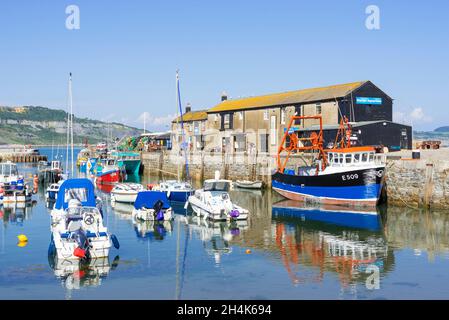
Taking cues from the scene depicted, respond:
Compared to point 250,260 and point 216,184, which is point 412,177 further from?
point 250,260

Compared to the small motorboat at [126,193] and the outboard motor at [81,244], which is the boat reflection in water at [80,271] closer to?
the outboard motor at [81,244]

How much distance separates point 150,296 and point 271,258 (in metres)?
8.47

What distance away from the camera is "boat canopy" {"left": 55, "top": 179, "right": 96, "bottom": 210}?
1230 inches

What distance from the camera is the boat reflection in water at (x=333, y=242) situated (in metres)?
24.7

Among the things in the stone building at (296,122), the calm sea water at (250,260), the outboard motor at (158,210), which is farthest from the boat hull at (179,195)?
the stone building at (296,122)

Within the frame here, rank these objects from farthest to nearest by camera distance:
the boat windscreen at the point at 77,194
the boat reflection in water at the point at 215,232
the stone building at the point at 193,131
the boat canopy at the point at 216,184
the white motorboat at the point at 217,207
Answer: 1. the stone building at the point at 193,131
2. the boat canopy at the point at 216,184
3. the white motorboat at the point at 217,207
4. the boat windscreen at the point at 77,194
5. the boat reflection in water at the point at 215,232

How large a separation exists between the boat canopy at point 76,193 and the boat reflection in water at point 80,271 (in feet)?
16.9

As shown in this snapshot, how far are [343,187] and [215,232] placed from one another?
1586 centimetres

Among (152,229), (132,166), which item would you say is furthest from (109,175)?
(152,229)

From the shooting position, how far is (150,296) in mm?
20172

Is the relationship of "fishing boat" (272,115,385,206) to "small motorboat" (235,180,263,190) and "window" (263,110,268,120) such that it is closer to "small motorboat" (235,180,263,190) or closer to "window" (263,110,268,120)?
"small motorboat" (235,180,263,190)

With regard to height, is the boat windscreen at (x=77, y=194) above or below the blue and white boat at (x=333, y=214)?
above

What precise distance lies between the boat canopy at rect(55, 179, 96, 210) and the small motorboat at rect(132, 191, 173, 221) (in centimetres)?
638

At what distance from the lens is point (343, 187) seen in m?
45.6
